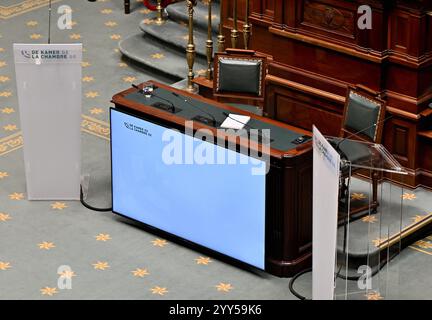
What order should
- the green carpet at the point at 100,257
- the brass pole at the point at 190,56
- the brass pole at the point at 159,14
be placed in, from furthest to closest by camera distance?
the brass pole at the point at 159,14
the brass pole at the point at 190,56
the green carpet at the point at 100,257

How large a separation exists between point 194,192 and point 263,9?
2121mm

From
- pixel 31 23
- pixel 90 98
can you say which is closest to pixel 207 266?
pixel 90 98

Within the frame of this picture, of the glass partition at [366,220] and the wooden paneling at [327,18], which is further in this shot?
the wooden paneling at [327,18]

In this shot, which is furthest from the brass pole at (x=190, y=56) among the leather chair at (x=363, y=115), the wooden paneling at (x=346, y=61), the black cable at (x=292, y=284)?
the black cable at (x=292, y=284)

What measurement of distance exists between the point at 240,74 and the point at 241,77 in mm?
25

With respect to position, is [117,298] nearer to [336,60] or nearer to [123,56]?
[336,60]

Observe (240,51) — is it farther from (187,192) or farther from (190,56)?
(187,192)

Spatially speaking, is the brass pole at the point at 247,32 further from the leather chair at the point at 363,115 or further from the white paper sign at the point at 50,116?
the white paper sign at the point at 50,116

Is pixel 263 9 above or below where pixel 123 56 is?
above

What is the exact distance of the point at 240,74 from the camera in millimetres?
9992

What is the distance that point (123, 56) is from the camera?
12148 mm

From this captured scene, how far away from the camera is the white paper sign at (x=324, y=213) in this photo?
7602mm

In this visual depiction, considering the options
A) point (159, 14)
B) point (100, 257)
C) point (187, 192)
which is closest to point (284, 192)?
point (187, 192)

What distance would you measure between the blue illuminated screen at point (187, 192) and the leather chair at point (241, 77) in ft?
3.71
